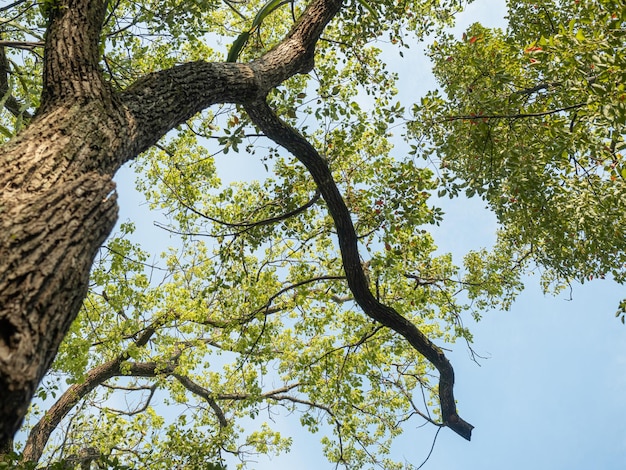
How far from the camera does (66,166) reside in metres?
2.16

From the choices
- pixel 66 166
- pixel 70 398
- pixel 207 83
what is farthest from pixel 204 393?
pixel 66 166

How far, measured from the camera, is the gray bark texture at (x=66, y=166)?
1470 mm

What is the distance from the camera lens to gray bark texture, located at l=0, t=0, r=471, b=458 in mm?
1470

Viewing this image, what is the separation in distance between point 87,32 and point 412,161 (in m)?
3.63

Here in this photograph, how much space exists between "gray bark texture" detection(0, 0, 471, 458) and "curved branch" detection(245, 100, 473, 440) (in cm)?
66

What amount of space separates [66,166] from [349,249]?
145 inches

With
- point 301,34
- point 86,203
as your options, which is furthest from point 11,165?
point 301,34

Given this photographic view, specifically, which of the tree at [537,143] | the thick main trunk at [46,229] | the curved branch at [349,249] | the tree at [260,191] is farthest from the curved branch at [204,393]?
the thick main trunk at [46,229]

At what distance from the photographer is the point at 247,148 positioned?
19.7 ft

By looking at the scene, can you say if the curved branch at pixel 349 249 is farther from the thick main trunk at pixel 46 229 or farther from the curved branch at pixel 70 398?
the curved branch at pixel 70 398

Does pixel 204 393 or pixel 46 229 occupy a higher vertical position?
pixel 204 393

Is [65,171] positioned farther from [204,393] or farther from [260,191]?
[204,393]

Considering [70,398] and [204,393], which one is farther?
[204,393]

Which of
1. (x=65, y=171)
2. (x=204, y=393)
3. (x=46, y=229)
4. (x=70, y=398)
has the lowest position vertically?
(x=46, y=229)
